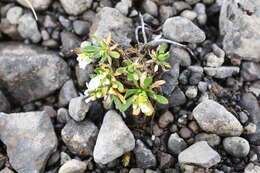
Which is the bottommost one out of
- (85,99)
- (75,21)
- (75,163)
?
(75,163)

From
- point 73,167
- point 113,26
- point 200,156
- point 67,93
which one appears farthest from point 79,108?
point 200,156

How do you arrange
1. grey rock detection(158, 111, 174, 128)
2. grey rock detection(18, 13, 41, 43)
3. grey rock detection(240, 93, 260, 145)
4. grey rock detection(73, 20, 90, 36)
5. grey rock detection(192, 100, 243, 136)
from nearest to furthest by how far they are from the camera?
grey rock detection(192, 100, 243, 136) → grey rock detection(240, 93, 260, 145) → grey rock detection(158, 111, 174, 128) → grey rock detection(73, 20, 90, 36) → grey rock detection(18, 13, 41, 43)

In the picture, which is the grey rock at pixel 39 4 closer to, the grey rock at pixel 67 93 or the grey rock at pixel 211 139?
the grey rock at pixel 67 93

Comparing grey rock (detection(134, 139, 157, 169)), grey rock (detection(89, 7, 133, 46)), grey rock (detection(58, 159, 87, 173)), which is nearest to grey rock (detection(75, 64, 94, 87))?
grey rock (detection(89, 7, 133, 46))

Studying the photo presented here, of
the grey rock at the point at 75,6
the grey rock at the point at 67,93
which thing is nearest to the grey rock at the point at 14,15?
the grey rock at the point at 75,6

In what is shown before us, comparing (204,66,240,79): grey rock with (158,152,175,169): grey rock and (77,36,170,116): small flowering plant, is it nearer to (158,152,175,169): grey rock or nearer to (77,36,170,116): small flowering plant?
(77,36,170,116): small flowering plant

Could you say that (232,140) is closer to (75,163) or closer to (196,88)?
(196,88)

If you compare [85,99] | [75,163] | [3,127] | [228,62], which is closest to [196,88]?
[228,62]
